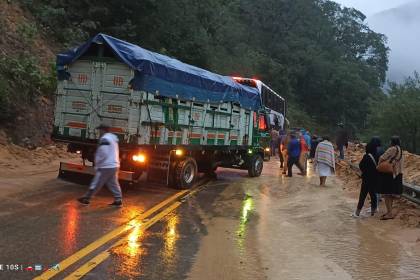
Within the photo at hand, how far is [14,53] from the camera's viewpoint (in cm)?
2012

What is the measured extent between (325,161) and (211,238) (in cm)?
903

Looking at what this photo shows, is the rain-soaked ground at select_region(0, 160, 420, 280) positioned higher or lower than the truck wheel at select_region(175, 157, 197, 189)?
lower

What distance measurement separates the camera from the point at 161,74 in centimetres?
1220

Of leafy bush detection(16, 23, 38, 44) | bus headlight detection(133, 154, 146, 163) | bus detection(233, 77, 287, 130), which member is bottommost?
bus headlight detection(133, 154, 146, 163)

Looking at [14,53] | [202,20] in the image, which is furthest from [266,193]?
[202,20]

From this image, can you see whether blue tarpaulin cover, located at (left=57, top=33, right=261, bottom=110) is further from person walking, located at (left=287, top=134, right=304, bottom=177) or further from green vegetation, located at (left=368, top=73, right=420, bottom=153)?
green vegetation, located at (left=368, top=73, right=420, bottom=153)

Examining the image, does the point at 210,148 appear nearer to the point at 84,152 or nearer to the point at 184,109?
the point at 184,109

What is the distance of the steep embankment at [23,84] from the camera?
17266mm

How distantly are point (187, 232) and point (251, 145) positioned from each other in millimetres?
10109

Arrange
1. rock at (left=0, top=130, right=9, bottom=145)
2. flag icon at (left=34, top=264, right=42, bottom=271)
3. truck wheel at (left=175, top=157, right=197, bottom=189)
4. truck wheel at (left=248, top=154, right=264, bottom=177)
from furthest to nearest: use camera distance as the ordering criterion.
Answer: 1. truck wheel at (left=248, top=154, right=264, bottom=177)
2. rock at (left=0, top=130, right=9, bottom=145)
3. truck wheel at (left=175, top=157, right=197, bottom=189)
4. flag icon at (left=34, top=264, right=42, bottom=271)

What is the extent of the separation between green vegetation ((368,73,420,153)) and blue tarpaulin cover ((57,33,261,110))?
36.3 meters

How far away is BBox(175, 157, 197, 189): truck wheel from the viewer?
1349 cm

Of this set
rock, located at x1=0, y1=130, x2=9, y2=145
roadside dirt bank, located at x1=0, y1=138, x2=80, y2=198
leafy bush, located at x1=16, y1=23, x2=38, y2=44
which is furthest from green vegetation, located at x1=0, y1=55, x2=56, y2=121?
leafy bush, located at x1=16, y1=23, x2=38, y2=44

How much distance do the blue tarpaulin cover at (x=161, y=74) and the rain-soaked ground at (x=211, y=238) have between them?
8.01 feet
